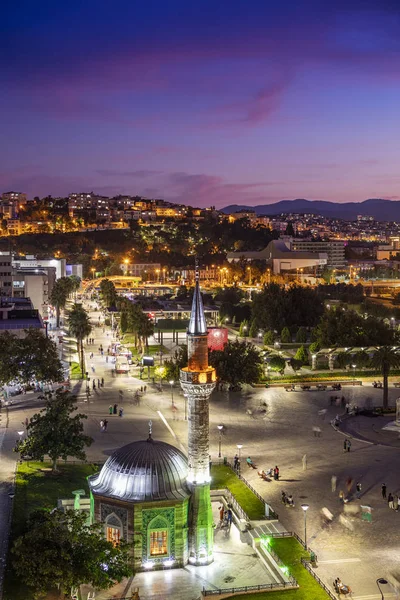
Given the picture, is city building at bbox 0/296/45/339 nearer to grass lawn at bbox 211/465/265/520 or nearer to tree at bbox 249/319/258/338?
tree at bbox 249/319/258/338

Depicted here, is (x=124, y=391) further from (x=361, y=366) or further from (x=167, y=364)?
(x=361, y=366)

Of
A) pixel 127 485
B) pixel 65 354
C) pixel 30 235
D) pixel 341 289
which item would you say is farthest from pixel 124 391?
pixel 30 235

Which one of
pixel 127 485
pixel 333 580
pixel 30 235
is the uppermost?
pixel 30 235

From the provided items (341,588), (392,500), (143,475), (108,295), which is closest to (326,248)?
(108,295)

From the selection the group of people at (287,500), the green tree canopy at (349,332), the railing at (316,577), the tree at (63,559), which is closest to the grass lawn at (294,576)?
the railing at (316,577)

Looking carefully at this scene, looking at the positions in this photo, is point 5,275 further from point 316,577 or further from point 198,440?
point 316,577

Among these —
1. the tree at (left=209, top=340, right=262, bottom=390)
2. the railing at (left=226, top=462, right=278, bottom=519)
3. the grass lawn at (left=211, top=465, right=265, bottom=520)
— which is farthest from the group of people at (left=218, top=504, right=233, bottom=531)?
the tree at (left=209, top=340, right=262, bottom=390)
